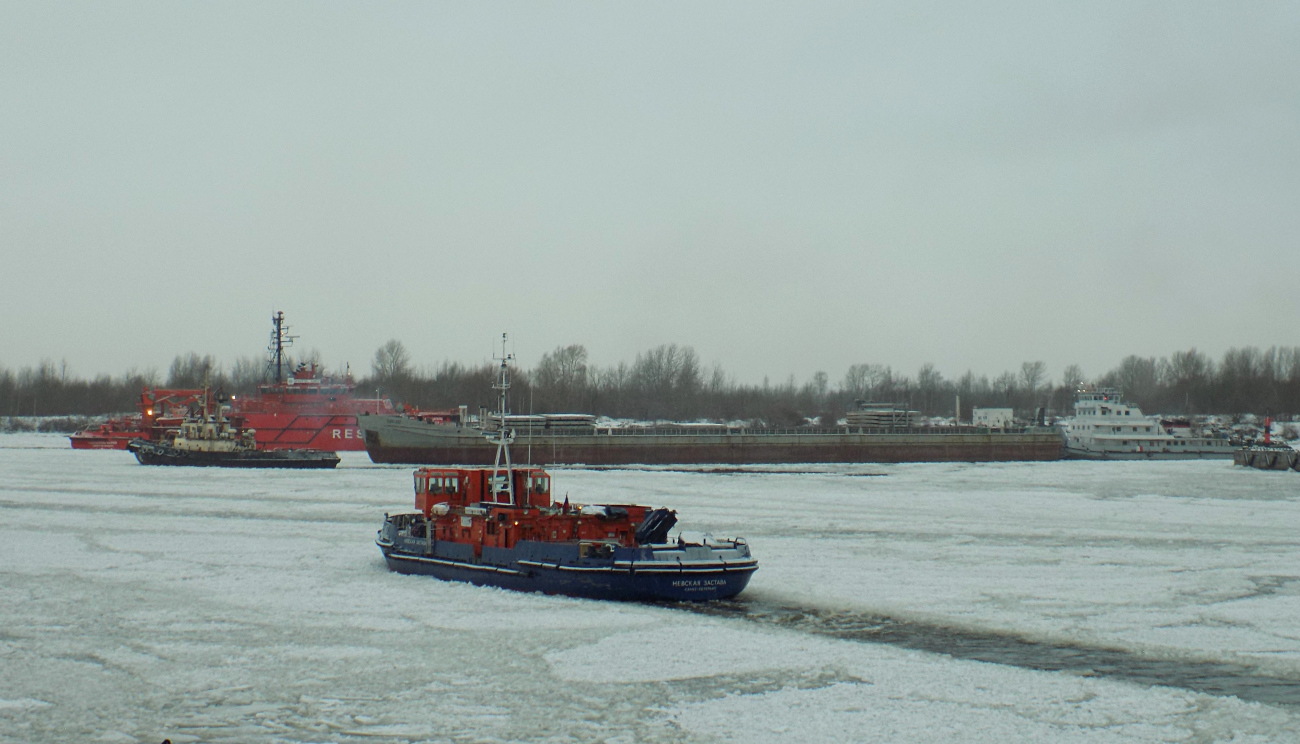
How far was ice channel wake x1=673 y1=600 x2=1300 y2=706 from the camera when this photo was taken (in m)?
13.5

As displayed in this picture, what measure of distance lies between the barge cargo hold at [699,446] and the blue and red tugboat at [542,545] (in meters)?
46.6

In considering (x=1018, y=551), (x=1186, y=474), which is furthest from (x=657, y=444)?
(x=1018, y=551)

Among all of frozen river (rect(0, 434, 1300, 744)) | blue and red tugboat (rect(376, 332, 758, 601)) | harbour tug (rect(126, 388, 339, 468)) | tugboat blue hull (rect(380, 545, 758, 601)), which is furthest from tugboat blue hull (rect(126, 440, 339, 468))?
tugboat blue hull (rect(380, 545, 758, 601))

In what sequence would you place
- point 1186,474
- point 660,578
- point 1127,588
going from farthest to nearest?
point 1186,474 → point 1127,588 → point 660,578

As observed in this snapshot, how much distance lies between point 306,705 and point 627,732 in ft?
13.3

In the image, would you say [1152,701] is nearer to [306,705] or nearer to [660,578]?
[660,578]

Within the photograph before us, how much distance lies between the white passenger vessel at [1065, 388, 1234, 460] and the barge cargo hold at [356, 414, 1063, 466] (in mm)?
3757

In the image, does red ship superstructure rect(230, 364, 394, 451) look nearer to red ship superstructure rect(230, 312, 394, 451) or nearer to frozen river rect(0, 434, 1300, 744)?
red ship superstructure rect(230, 312, 394, 451)

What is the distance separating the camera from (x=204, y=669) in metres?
14.1

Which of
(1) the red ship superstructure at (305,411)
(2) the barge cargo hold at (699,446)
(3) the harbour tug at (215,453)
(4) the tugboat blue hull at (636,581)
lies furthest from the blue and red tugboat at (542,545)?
(1) the red ship superstructure at (305,411)

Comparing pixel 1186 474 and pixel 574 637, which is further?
pixel 1186 474

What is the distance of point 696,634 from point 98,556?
55.5 ft

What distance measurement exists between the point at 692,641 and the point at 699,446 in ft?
193

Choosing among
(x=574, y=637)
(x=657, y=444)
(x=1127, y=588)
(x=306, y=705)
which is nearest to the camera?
(x=306, y=705)
